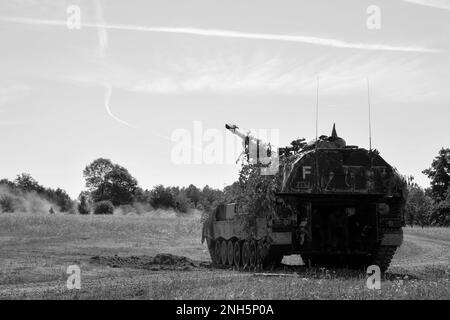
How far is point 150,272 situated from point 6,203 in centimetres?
5955

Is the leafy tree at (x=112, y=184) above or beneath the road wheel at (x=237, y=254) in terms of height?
above

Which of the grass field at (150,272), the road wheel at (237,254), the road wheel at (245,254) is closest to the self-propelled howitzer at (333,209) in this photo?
the road wheel at (245,254)

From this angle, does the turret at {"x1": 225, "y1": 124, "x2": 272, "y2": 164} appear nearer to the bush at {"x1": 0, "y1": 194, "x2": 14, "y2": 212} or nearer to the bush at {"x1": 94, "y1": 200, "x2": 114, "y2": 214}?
the bush at {"x1": 0, "y1": 194, "x2": 14, "y2": 212}

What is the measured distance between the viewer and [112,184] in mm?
105375

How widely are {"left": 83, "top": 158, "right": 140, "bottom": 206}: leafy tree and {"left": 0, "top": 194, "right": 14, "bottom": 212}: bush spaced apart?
85.0 feet

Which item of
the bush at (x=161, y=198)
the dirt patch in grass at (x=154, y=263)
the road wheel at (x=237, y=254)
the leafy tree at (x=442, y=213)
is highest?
the bush at (x=161, y=198)

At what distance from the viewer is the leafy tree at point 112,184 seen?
104m

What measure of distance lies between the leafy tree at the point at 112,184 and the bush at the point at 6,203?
2592 centimetres

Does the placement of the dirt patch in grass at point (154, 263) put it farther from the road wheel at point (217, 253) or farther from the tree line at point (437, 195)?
the tree line at point (437, 195)

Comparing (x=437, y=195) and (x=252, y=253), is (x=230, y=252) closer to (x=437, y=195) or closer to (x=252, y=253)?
(x=252, y=253)

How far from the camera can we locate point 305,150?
2197 cm

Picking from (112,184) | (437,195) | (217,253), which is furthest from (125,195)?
(217,253)
